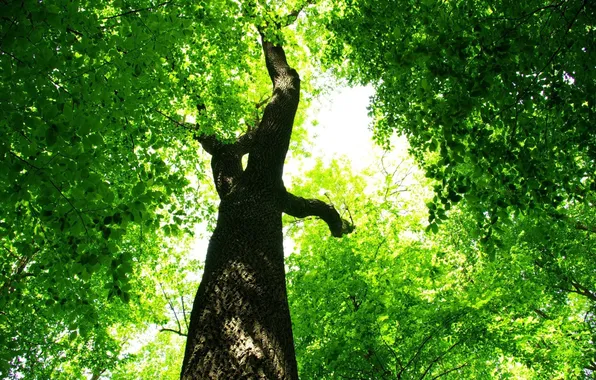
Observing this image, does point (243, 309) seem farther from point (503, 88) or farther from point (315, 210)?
point (315, 210)

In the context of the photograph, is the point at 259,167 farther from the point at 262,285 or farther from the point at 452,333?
the point at 452,333

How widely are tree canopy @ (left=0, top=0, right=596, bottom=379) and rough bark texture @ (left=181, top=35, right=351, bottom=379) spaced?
774 millimetres

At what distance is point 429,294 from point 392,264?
922mm

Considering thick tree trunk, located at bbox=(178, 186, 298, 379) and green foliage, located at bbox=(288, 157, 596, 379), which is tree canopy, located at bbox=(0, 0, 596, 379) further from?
thick tree trunk, located at bbox=(178, 186, 298, 379)

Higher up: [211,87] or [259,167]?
[211,87]

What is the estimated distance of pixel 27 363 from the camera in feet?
34.6

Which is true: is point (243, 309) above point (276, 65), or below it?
below

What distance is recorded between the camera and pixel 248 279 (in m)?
3.92

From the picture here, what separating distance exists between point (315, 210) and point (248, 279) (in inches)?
138

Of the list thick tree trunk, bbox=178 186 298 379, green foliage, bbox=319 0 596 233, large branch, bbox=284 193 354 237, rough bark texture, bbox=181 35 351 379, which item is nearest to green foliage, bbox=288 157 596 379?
large branch, bbox=284 193 354 237

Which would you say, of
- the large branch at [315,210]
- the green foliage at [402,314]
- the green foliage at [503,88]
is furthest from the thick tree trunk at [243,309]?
the green foliage at [402,314]

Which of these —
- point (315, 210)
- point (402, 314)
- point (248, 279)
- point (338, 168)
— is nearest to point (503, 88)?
point (248, 279)

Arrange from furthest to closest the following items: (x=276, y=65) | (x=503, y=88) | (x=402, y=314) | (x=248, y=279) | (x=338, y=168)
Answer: (x=338, y=168), (x=276, y=65), (x=402, y=314), (x=248, y=279), (x=503, y=88)

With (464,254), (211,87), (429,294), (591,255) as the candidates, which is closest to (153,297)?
(211,87)
